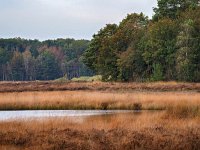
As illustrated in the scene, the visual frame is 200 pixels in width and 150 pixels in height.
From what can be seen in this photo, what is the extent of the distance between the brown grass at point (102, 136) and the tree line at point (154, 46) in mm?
38874

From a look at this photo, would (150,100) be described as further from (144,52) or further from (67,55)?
(67,55)

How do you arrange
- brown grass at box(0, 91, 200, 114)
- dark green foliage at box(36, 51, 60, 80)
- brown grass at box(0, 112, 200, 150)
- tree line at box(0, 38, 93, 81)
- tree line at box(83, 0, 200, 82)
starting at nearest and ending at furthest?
brown grass at box(0, 112, 200, 150), brown grass at box(0, 91, 200, 114), tree line at box(83, 0, 200, 82), tree line at box(0, 38, 93, 81), dark green foliage at box(36, 51, 60, 80)

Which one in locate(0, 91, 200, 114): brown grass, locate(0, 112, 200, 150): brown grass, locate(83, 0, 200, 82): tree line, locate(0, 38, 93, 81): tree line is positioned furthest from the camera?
locate(0, 38, 93, 81): tree line

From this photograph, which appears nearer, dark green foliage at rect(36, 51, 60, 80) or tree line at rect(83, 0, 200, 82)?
tree line at rect(83, 0, 200, 82)

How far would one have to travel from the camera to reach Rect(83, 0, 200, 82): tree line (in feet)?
191

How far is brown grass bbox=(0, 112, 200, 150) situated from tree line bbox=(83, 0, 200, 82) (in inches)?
1530

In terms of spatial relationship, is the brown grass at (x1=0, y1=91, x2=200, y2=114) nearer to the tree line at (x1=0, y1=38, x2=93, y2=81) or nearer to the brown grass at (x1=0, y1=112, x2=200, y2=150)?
the brown grass at (x1=0, y1=112, x2=200, y2=150)

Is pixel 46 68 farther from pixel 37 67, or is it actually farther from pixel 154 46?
pixel 154 46

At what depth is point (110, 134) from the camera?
17.1 m

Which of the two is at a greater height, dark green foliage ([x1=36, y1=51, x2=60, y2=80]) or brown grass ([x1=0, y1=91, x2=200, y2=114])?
dark green foliage ([x1=36, y1=51, x2=60, y2=80])

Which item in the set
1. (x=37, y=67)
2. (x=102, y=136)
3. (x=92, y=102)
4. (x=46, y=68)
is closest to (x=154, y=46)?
(x=92, y=102)

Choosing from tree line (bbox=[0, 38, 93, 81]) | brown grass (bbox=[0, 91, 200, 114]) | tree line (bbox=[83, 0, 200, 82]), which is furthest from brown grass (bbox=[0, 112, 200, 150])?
tree line (bbox=[0, 38, 93, 81])

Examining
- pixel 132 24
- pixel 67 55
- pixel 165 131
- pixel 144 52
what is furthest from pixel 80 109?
pixel 67 55

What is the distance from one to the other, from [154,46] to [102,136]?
156 feet
